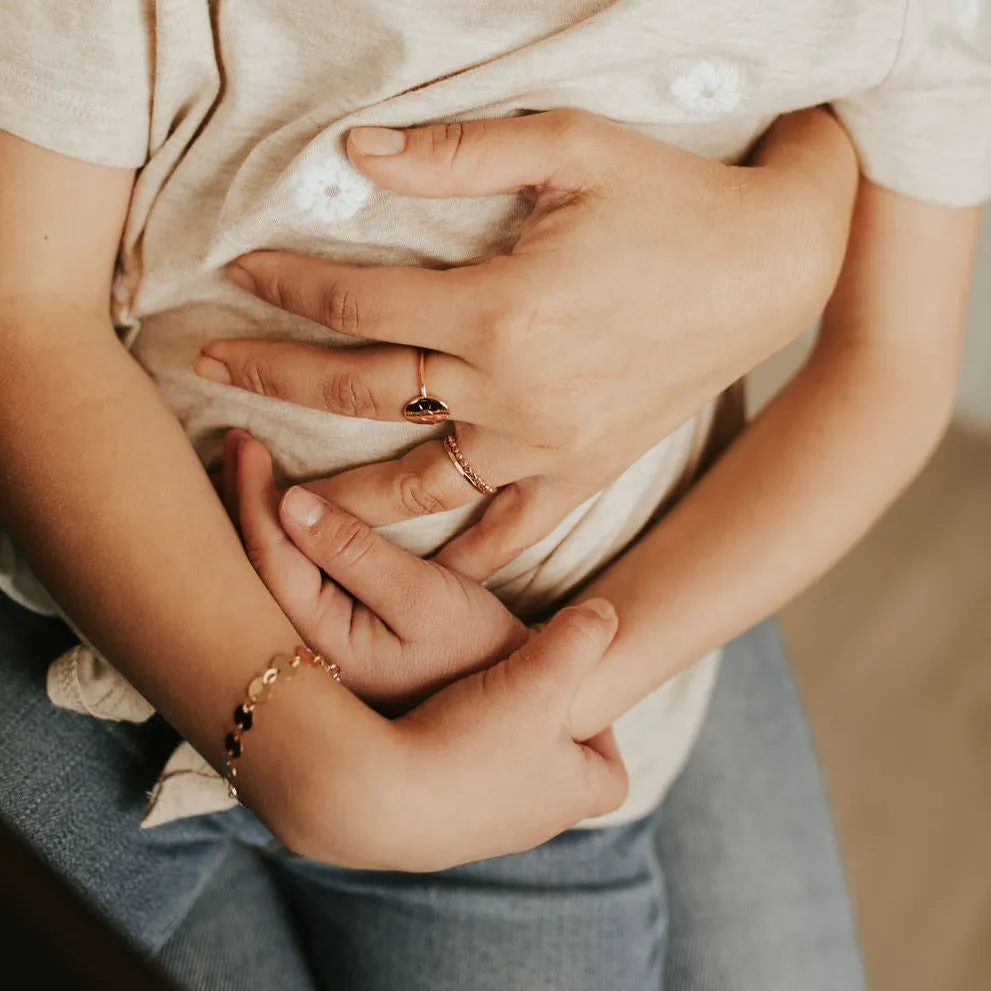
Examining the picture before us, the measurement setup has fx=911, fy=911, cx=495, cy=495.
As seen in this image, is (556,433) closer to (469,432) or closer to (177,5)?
(469,432)

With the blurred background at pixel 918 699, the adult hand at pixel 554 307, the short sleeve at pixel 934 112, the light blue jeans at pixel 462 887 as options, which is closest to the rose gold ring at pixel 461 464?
the adult hand at pixel 554 307

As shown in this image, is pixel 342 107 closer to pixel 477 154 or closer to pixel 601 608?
pixel 477 154

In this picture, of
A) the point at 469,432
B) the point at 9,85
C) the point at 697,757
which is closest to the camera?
the point at 9,85

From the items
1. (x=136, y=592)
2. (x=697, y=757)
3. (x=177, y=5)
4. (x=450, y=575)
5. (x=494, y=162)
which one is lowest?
(x=697, y=757)

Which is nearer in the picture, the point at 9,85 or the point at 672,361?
the point at 9,85

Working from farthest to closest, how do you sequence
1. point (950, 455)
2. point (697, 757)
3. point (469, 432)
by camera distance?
point (950, 455) < point (697, 757) < point (469, 432)

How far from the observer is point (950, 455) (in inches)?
69.9

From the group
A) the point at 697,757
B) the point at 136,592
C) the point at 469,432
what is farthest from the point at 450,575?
the point at 697,757

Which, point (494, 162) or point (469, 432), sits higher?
point (494, 162)

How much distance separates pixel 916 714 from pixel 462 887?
42.4 inches

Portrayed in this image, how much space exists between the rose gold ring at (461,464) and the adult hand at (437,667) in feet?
0.24

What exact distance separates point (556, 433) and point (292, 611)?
224 mm

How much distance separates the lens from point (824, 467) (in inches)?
30.2

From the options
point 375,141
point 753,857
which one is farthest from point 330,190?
point 753,857
